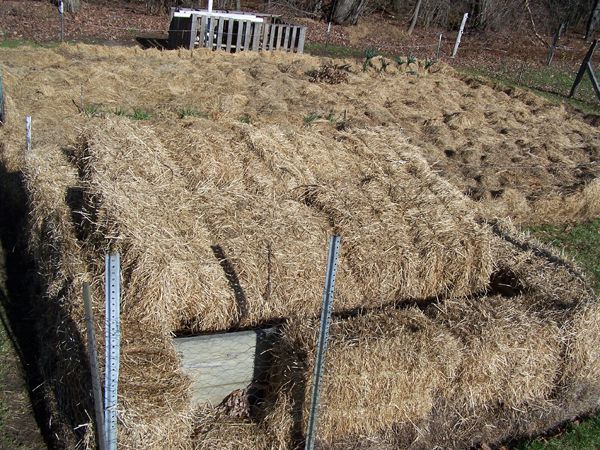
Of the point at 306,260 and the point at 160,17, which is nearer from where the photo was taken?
the point at 306,260

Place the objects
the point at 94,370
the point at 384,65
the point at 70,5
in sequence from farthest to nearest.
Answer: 1. the point at 70,5
2. the point at 384,65
3. the point at 94,370

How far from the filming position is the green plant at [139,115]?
416 inches

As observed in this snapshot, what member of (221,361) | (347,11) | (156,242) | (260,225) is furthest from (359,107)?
(347,11)

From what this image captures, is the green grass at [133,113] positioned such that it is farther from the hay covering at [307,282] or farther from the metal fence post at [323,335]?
the metal fence post at [323,335]

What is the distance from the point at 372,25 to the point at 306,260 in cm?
2467

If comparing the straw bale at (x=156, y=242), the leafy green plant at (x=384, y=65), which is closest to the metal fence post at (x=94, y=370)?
the straw bale at (x=156, y=242)

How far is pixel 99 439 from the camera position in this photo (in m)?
4.20

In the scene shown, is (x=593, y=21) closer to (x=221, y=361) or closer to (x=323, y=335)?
(x=221, y=361)

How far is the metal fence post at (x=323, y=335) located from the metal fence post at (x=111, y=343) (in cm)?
128

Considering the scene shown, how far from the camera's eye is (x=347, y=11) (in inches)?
1120

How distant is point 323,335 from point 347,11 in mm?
26080

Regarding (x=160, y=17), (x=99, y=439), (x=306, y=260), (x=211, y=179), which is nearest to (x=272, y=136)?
(x=211, y=179)

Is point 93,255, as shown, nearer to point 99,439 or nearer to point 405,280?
point 99,439

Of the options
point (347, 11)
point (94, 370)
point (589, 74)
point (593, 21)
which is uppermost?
point (593, 21)
